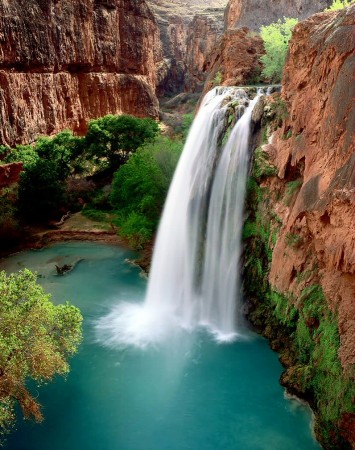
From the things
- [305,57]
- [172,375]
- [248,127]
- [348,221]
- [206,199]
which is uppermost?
[305,57]

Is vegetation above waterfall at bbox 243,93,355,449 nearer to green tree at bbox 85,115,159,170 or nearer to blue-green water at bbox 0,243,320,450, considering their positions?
blue-green water at bbox 0,243,320,450

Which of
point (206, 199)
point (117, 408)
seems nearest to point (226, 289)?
point (206, 199)

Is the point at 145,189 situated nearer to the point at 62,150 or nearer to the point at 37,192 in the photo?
the point at 37,192

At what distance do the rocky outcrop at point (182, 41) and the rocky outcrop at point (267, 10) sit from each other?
64.9ft

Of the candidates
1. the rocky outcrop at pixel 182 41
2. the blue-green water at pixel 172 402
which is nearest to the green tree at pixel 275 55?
the blue-green water at pixel 172 402

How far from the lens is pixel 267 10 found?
4112cm

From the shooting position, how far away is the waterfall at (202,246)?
15.5 m

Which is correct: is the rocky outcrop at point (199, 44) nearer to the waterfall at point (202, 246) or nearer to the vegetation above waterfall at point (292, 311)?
the waterfall at point (202, 246)

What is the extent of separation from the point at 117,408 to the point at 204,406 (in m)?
2.78

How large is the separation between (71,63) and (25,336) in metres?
37.7

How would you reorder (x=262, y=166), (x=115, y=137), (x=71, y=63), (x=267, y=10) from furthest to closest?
(x=267, y=10), (x=71, y=63), (x=115, y=137), (x=262, y=166)

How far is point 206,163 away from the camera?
17.0 metres

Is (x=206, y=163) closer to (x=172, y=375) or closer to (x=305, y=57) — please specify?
(x=305, y=57)

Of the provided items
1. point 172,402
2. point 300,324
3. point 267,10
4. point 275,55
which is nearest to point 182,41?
point 267,10
